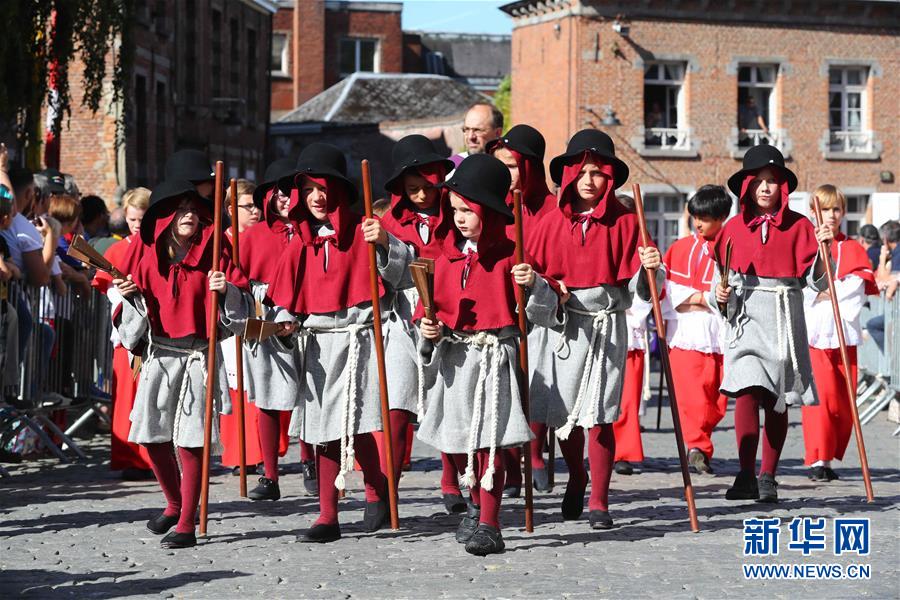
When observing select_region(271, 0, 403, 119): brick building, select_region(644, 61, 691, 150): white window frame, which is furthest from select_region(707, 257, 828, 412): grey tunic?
select_region(271, 0, 403, 119): brick building

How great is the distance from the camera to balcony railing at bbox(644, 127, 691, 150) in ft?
135

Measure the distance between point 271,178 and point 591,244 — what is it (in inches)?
84.2

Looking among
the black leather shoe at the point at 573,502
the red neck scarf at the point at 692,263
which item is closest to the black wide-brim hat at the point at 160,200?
the black leather shoe at the point at 573,502

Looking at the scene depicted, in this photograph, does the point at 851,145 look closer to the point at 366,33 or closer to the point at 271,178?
the point at 366,33

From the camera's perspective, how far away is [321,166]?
28.2ft

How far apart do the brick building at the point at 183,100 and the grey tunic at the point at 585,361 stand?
1925 cm

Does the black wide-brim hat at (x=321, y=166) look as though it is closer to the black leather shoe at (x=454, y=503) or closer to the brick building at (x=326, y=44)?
the black leather shoe at (x=454, y=503)

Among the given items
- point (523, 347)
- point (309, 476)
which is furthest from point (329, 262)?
point (309, 476)

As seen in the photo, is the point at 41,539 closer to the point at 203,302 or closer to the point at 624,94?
the point at 203,302

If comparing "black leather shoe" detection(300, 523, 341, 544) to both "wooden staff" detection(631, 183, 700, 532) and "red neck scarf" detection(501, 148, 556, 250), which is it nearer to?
"wooden staff" detection(631, 183, 700, 532)

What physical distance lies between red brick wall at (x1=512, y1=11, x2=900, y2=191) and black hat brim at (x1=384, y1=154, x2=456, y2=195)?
30740mm

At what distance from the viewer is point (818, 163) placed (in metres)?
42.1

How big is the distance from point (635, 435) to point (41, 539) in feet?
14.7

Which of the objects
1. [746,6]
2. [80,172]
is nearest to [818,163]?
[746,6]
